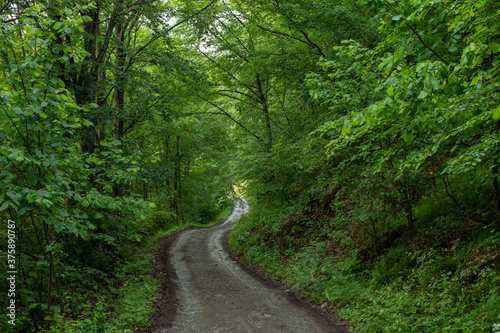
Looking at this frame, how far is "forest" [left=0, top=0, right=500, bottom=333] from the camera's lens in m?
3.78

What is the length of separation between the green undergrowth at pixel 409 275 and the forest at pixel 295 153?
0.12 feet

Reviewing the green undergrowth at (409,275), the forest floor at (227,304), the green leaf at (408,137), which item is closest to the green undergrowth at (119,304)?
the forest floor at (227,304)

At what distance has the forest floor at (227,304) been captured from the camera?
615cm

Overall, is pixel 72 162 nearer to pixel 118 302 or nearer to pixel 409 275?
pixel 118 302

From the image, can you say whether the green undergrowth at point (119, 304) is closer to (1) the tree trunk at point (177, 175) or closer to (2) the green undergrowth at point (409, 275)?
(2) the green undergrowth at point (409, 275)

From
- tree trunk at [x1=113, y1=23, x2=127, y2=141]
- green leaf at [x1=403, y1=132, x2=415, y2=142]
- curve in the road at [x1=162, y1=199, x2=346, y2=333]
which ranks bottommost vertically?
curve in the road at [x1=162, y1=199, x2=346, y2=333]

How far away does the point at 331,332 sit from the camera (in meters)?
5.82

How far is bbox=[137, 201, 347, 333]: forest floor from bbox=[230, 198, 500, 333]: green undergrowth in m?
0.59

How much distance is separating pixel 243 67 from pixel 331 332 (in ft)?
35.5

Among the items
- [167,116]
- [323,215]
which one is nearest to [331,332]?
[323,215]

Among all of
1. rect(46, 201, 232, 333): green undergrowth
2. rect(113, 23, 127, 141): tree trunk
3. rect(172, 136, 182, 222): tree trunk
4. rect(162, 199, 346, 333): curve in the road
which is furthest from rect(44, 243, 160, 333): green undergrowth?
rect(172, 136, 182, 222): tree trunk

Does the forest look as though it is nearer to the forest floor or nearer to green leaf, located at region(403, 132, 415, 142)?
green leaf, located at region(403, 132, 415, 142)

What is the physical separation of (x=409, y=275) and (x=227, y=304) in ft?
13.9

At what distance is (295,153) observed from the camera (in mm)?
10703
